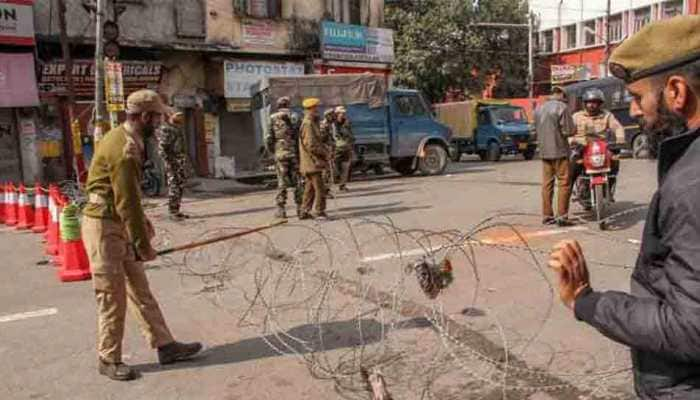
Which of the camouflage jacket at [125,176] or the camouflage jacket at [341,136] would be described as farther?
the camouflage jacket at [341,136]

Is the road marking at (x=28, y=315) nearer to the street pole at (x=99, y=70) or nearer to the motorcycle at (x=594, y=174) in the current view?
the motorcycle at (x=594, y=174)

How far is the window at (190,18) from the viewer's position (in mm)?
19141

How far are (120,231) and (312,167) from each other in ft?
19.0

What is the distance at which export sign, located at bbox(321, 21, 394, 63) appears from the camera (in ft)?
74.6

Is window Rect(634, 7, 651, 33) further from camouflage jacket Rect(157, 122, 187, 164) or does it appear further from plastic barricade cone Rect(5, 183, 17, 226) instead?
plastic barricade cone Rect(5, 183, 17, 226)

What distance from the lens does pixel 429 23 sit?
35031mm

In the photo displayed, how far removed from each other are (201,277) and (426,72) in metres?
29.6

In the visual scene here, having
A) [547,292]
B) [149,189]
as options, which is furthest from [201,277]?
[149,189]

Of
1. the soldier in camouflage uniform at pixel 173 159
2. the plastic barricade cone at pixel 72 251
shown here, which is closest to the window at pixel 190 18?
the soldier in camouflage uniform at pixel 173 159

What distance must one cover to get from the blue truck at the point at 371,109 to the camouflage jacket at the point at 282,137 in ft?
19.2

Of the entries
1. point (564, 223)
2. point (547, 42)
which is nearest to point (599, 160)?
point (564, 223)

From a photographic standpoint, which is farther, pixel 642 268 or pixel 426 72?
pixel 426 72

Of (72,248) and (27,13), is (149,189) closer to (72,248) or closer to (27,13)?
(27,13)

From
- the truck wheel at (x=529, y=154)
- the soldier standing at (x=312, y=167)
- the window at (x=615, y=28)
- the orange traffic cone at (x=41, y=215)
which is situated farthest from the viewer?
the window at (x=615, y=28)
